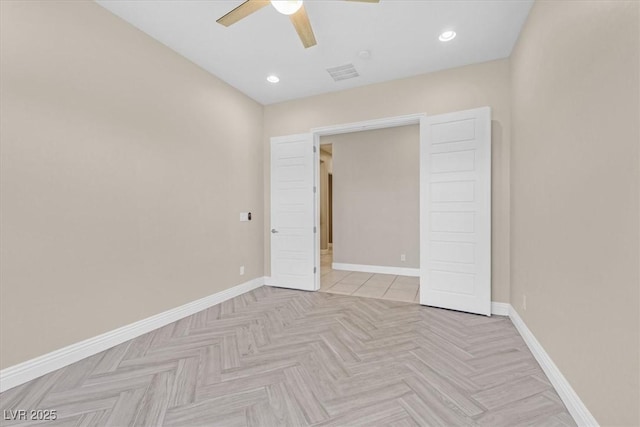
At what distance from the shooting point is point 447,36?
9.03 feet

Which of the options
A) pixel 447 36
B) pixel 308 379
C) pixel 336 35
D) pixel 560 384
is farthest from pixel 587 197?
pixel 336 35

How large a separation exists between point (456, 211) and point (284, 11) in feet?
9.07

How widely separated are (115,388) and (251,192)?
289 cm

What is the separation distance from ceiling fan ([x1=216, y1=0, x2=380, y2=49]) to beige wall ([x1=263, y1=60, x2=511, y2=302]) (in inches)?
68.4

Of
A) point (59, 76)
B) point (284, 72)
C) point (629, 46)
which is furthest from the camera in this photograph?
point (284, 72)

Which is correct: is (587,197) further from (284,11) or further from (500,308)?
(284,11)

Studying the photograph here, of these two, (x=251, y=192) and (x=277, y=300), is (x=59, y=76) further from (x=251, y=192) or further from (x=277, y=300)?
(x=277, y=300)

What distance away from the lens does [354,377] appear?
6.39 feet

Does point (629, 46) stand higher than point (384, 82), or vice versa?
point (384, 82)

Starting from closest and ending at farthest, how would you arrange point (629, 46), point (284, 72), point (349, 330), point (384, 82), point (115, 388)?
1. point (629, 46)
2. point (115, 388)
3. point (349, 330)
4. point (284, 72)
5. point (384, 82)

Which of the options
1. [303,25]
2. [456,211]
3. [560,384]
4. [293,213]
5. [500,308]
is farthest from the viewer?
[293,213]

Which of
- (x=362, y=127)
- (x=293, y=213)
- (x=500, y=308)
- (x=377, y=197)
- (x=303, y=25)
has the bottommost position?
(x=500, y=308)

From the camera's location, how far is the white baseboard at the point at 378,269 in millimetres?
5137

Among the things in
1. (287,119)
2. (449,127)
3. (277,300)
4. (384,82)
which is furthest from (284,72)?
(277,300)
